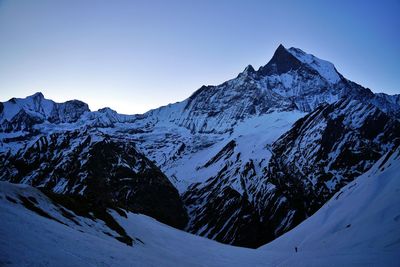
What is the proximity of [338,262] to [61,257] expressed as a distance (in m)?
15.4

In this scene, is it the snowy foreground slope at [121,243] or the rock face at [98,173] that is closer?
the snowy foreground slope at [121,243]

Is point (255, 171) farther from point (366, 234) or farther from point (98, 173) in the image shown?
point (366, 234)

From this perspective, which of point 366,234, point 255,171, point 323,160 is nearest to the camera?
point 366,234

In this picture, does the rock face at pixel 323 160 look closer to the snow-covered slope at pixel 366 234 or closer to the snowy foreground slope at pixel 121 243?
the snow-covered slope at pixel 366 234

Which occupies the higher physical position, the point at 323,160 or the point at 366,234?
the point at 323,160

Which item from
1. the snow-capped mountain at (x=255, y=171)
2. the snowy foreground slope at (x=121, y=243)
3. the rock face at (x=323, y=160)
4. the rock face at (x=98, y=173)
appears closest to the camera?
the snowy foreground slope at (x=121, y=243)

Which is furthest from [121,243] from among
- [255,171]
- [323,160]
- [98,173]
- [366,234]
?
[255,171]

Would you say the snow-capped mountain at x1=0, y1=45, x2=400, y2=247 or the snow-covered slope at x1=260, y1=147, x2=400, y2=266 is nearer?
the snow-covered slope at x1=260, y1=147, x2=400, y2=266

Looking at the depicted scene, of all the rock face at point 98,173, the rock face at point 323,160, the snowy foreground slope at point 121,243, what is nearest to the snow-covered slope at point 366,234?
the snowy foreground slope at point 121,243

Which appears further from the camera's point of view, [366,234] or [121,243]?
[121,243]

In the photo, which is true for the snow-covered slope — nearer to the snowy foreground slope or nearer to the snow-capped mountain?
the snowy foreground slope

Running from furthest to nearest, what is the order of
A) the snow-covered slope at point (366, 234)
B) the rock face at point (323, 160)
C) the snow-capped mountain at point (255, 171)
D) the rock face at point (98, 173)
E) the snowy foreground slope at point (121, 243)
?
1. the rock face at point (98, 173)
2. the snow-capped mountain at point (255, 171)
3. the rock face at point (323, 160)
4. the snow-covered slope at point (366, 234)
5. the snowy foreground slope at point (121, 243)

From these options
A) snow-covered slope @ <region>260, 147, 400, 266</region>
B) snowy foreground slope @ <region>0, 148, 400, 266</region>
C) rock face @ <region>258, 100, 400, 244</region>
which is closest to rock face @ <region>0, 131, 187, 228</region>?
rock face @ <region>258, 100, 400, 244</region>

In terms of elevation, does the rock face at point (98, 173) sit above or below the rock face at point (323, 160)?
below
